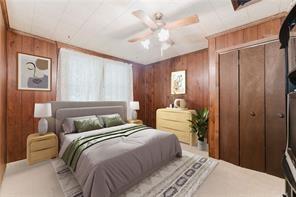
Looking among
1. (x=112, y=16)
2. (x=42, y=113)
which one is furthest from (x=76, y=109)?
(x=112, y=16)

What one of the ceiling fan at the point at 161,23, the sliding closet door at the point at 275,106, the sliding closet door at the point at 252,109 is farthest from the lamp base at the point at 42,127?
the sliding closet door at the point at 275,106

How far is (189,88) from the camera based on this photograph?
4410 mm

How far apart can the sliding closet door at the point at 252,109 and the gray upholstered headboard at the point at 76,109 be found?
9.95 ft

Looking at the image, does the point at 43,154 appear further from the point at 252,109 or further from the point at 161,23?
the point at 252,109

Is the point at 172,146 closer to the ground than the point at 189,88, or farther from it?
closer to the ground

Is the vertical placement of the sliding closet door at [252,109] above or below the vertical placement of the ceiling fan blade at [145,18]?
below

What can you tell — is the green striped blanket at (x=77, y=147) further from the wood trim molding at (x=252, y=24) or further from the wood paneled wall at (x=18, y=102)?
the wood trim molding at (x=252, y=24)

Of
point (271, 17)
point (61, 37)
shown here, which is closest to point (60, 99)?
point (61, 37)

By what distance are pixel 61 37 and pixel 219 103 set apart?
11.8ft

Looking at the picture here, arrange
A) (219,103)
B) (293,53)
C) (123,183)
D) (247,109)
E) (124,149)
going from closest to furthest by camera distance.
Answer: (293,53) < (123,183) < (124,149) < (247,109) < (219,103)

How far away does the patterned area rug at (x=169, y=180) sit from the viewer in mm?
1973

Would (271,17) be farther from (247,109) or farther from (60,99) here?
(60,99)

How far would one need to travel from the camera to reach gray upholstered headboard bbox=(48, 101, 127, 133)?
10.5ft

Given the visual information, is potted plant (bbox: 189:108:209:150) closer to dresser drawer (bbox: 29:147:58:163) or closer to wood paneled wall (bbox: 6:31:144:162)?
dresser drawer (bbox: 29:147:58:163)
